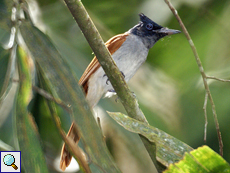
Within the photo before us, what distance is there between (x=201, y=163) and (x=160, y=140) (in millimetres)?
261

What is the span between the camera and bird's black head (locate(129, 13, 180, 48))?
2.06 meters

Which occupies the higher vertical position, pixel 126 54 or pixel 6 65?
pixel 6 65

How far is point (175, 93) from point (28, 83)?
133 cm

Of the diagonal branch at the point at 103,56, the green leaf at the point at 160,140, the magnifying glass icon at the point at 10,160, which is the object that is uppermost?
the diagonal branch at the point at 103,56

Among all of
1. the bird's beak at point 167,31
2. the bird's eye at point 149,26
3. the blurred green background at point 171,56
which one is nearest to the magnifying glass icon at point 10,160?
the blurred green background at point 171,56

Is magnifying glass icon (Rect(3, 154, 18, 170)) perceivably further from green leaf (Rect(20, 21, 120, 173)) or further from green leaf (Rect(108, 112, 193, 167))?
green leaf (Rect(108, 112, 193, 167))

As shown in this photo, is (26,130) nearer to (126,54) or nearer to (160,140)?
(160,140)

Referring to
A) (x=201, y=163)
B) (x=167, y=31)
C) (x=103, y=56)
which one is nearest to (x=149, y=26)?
(x=167, y=31)

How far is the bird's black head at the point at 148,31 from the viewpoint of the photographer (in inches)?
81.0

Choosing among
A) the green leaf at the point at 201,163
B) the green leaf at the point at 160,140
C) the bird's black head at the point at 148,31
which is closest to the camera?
the green leaf at the point at 201,163

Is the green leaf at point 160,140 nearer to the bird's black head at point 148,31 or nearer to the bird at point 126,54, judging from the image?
the bird at point 126,54

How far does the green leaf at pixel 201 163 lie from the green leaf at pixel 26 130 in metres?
0.45

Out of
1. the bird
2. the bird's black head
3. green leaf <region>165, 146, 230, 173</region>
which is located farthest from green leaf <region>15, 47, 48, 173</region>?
the bird's black head

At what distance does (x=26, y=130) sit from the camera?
3.04 feet
